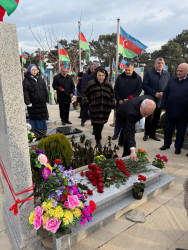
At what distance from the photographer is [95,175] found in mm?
2496

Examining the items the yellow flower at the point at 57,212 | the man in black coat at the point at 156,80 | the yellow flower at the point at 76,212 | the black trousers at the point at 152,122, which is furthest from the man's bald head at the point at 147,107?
the black trousers at the point at 152,122

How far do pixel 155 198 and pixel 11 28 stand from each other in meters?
2.67

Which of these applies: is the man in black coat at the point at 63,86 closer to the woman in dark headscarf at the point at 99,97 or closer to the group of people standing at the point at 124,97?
the group of people standing at the point at 124,97

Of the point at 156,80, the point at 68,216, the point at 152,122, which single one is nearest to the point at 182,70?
the point at 156,80

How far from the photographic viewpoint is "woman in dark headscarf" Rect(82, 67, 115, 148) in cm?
386

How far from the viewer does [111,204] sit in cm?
236

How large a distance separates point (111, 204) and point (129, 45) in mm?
4705

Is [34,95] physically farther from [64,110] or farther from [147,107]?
[147,107]

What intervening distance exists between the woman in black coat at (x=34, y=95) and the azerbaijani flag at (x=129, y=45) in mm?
2787

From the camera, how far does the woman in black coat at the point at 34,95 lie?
4074mm

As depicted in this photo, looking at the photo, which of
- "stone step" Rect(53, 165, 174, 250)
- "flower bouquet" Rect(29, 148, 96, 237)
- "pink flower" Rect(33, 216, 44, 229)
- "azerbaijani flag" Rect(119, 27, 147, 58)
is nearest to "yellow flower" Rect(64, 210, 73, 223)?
"flower bouquet" Rect(29, 148, 96, 237)

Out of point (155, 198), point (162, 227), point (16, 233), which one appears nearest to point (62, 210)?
point (16, 233)

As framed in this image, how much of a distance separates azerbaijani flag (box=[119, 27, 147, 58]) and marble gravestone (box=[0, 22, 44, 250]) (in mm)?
4800

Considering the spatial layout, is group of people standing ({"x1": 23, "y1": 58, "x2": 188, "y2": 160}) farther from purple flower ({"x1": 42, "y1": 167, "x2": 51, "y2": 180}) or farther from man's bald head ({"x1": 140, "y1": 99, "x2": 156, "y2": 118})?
purple flower ({"x1": 42, "y1": 167, "x2": 51, "y2": 180})
